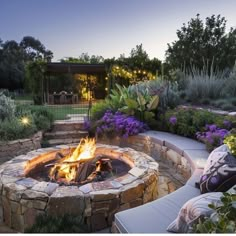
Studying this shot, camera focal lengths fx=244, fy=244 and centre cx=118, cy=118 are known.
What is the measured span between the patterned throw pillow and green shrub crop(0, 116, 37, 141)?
4.19m

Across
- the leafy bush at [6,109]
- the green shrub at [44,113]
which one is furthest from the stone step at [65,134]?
the leafy bush at [6,109]

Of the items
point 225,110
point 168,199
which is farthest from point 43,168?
point 225,110

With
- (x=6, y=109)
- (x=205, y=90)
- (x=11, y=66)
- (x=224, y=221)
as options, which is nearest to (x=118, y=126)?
(x=6, y=109)

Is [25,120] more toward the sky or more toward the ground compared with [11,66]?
more toward the ground

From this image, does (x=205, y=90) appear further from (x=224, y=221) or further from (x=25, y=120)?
(x=224, y=221)

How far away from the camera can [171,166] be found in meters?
4.40

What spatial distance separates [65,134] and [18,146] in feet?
4.62

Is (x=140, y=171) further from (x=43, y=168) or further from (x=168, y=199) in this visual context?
(x=43, y=168)

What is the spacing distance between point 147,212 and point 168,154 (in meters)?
2.69

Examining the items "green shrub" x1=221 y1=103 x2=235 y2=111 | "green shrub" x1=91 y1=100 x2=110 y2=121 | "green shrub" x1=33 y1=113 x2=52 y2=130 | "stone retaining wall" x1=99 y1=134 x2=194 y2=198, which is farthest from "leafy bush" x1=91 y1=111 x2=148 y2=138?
"green shrub" x1=221 y1=103 x2=235 y2=111

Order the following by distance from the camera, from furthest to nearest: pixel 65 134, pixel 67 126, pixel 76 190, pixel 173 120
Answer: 1. pixel 67 126
2. pixel 65 134
3. pixel 173 120
4. pixel 76 190

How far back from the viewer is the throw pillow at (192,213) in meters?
1.42

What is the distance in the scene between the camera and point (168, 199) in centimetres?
209

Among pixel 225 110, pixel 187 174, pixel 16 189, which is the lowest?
pixel 187 174
